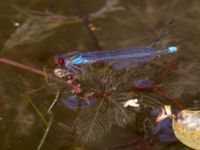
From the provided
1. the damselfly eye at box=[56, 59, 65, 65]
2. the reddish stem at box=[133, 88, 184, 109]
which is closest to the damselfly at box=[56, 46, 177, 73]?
the damselfly eye at box=[56, 59, 65, 65]

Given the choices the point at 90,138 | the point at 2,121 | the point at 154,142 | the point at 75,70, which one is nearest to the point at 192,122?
the point at 154,142

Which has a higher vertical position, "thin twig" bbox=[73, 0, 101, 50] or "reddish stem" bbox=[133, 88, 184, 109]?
"thin twig" bbox=[73, 0, 101, 50]

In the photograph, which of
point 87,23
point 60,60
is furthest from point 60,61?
point 87,23

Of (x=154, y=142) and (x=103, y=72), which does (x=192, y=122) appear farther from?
(x=103, y=72)

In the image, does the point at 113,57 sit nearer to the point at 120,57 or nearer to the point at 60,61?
the point at 120,57

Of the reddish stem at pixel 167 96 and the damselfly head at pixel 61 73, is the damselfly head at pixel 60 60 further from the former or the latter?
the reddish stem at pixel 167 96

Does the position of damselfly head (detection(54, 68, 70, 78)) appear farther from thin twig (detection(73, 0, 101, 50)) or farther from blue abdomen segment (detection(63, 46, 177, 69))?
thin twig (detection(73, 0, 101, 50))
